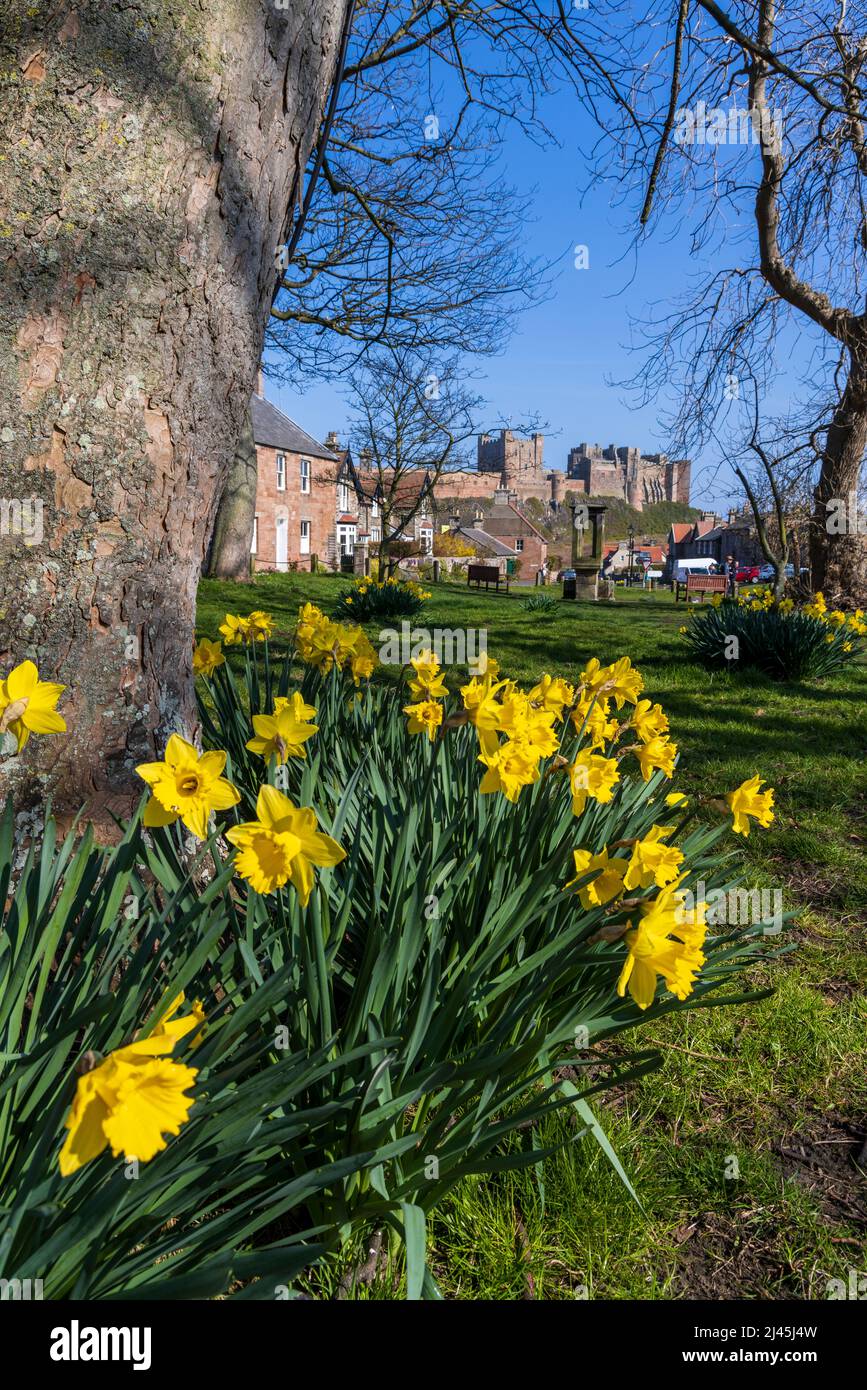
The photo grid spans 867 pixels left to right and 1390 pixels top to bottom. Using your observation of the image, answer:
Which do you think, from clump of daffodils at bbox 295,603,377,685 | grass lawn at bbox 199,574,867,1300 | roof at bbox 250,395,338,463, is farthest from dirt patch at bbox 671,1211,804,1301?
roof at bbox 250,395,338,463

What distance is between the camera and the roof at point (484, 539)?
7038 cm

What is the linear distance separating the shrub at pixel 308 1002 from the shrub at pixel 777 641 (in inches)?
210

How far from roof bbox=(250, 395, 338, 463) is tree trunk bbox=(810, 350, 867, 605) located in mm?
28483

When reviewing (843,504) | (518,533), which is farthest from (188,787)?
(518,533)

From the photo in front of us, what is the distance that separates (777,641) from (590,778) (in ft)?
18.6

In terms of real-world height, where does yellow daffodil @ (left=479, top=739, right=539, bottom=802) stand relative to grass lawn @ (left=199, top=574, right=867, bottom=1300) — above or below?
above

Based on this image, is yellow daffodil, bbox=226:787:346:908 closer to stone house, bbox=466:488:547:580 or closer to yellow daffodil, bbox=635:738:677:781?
yellow daffodil, bbox=635:738:677:781

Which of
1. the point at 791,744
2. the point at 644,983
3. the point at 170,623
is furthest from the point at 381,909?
the point at 791,744

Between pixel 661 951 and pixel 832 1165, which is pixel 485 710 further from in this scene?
pixel 832 1165

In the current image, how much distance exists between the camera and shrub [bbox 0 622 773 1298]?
969 millimetres

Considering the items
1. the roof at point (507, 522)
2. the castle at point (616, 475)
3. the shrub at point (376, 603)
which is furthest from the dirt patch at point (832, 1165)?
the castle at point (616, 475)

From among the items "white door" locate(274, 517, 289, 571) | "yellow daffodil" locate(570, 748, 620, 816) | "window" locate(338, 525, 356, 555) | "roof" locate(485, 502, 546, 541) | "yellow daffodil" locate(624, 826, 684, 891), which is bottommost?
"yellow daffodil" locate(624, 826, 684, 891)

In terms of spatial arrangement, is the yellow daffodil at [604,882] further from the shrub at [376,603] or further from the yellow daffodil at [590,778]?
the shrub at [376,603]

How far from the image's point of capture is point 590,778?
179cm
